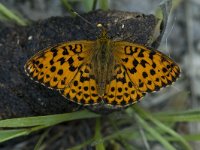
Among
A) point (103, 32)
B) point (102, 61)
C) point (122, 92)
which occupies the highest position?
point (103, 32)

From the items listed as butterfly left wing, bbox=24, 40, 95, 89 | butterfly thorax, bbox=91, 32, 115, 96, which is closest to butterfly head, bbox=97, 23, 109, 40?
butterfly thorax, bbox=91, 32, 115, 96

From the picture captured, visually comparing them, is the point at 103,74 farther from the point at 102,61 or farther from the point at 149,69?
the point at 149,69

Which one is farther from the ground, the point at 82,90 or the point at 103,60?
the point at 103,60

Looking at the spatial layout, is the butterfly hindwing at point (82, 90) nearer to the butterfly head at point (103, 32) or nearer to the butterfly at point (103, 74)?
the butterfly at point (103, 74)

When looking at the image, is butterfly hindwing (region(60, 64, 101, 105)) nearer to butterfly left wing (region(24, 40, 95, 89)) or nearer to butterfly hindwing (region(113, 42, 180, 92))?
butterfly left wing (region(24, 40, 95, 89))

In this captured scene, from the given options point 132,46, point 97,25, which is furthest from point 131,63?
point 97,25

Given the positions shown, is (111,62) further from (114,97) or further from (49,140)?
(49,140)

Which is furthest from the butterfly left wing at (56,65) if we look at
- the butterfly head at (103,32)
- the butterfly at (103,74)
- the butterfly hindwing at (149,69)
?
the butterfly hindwing at (149,69)

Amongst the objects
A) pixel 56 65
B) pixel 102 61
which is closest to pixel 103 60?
pixel 102 61
